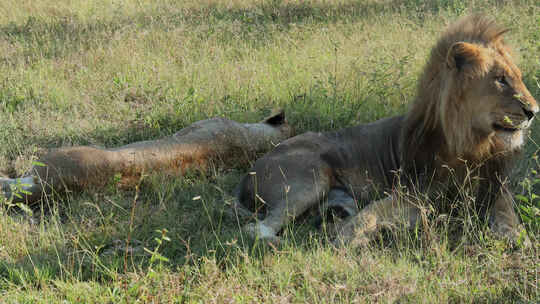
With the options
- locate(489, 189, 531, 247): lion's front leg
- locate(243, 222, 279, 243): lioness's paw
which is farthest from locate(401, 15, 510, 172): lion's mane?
locate(243, 222, 279, 243): lioness's paw

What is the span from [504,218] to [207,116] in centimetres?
328

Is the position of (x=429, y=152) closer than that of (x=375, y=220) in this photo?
No

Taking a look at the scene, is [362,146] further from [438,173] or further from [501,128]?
[501,128]

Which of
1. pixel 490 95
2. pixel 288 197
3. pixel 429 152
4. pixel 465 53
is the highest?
pixel 465 53

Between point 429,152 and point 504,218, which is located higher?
point 429,152

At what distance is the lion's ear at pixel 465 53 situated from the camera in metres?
3.56

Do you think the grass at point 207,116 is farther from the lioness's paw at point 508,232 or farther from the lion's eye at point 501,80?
the lion's eye at point 501,80

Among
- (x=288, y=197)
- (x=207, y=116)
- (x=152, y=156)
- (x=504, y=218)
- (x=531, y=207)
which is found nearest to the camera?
(x=531, y=207)

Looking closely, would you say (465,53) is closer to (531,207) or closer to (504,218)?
(531,207)

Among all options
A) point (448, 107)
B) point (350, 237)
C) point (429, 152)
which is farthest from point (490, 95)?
point (350, 237)

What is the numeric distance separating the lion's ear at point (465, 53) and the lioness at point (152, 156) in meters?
1.94

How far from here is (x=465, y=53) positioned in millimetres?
3572

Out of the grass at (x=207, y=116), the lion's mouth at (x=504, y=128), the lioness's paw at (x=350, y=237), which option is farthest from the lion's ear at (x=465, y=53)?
the lioness's paw at (x=350, y=237)

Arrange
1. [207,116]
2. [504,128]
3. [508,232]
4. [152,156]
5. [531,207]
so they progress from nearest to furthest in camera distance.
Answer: [531,207], [504,128], [508,232], [152,156], [207,116]
